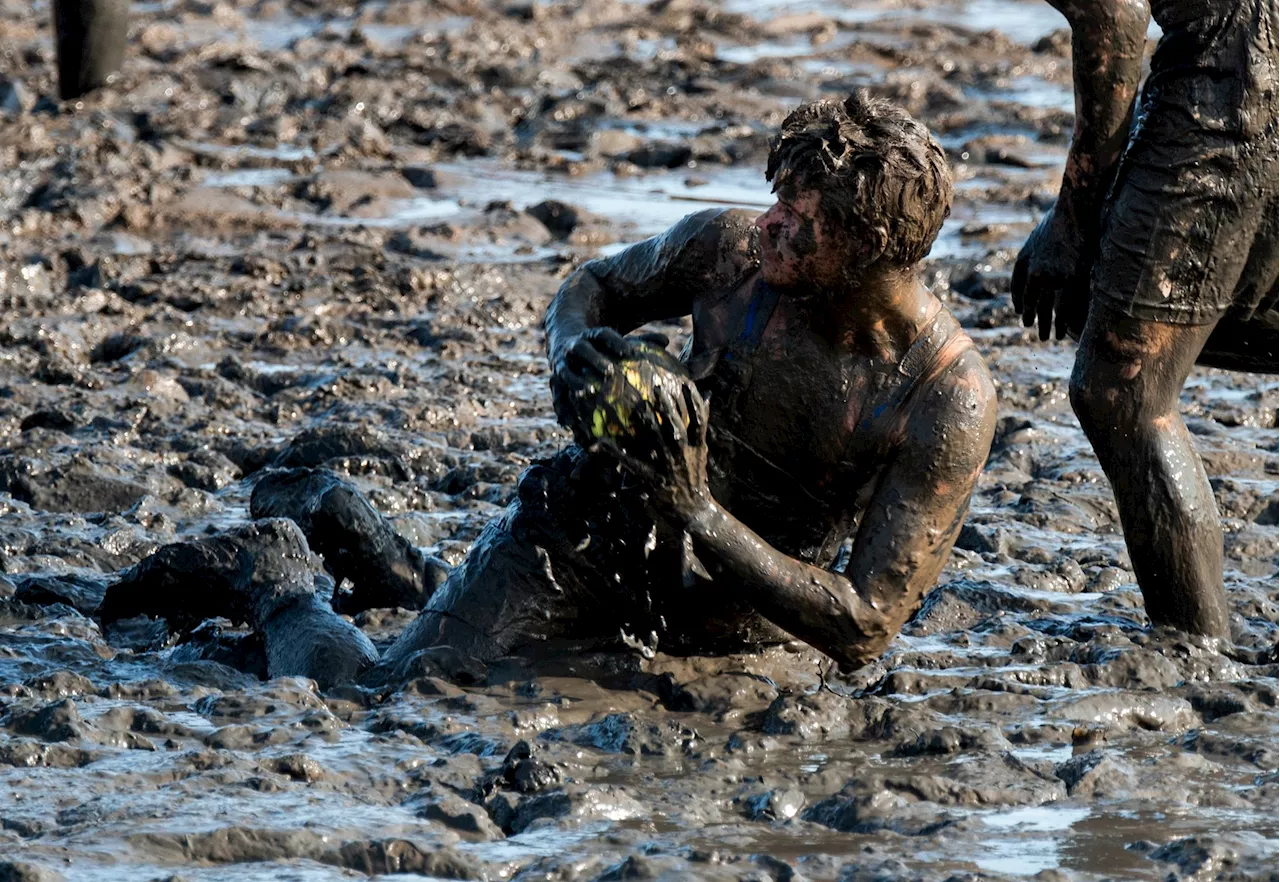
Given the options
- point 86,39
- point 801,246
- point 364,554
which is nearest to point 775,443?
point 801,246

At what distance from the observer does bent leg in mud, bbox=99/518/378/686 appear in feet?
15.7

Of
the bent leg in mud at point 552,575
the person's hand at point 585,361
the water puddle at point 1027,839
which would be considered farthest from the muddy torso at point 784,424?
the water puddle at point 1027,839

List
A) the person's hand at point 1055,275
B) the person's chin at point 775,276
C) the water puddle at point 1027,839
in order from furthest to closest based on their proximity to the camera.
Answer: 1. the person's hand at point 1055,275
2. the person's chin at point 775,276
3. the water puddle at point 1027,839

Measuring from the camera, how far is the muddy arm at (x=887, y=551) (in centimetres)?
394

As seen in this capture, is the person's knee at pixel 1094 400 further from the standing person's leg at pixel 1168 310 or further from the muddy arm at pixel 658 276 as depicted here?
the muddy arm at pixel 658 276

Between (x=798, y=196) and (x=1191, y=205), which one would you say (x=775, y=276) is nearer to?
(x=798, y=196)

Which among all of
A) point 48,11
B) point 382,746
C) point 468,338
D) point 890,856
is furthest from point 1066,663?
point 48,11

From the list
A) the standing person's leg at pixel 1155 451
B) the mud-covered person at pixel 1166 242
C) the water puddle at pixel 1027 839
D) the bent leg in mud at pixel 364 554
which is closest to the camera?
the water puddle at pixel 1027 839

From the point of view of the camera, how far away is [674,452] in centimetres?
383

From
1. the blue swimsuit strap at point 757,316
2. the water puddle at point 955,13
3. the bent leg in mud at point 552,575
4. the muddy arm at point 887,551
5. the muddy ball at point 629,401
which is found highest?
the water puddle at point 955,13

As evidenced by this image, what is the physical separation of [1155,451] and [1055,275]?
52 centimetres

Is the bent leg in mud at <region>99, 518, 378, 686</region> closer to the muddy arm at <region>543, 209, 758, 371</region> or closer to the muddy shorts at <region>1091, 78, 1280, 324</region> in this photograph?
the muddy arm at <region>543, 209, 758, 371</region>

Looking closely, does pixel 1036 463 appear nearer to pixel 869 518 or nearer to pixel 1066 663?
pixel 1066 663

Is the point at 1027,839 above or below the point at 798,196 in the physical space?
below
